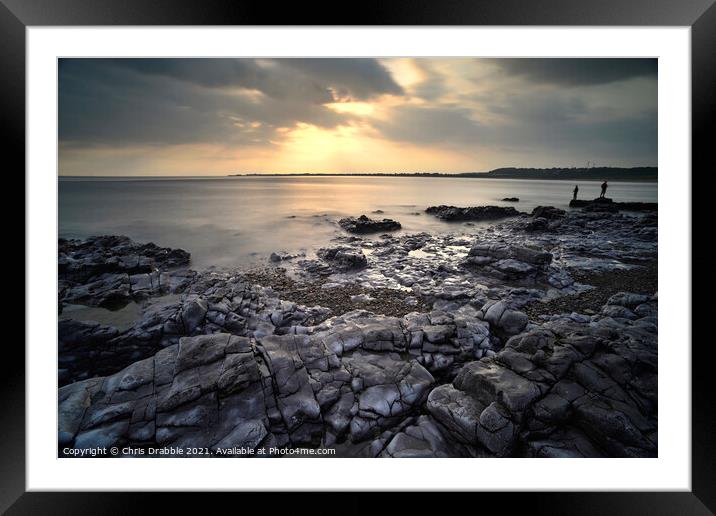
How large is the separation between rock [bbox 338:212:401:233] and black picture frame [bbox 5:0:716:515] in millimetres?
2965

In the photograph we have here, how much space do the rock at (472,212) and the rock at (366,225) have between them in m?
0.82

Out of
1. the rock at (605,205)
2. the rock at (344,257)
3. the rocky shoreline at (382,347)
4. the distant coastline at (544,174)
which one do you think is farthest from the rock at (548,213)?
the rock at (344,257)

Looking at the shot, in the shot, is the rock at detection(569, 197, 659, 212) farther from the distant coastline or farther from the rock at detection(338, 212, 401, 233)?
the rock at detection(338, 212, 401, 233)

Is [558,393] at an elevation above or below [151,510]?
above

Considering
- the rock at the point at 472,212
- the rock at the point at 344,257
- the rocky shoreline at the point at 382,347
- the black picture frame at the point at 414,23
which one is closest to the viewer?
the black picture frame at the point at 414,23

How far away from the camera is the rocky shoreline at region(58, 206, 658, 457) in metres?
2.66

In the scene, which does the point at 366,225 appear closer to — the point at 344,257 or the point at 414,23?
the point at 344,257

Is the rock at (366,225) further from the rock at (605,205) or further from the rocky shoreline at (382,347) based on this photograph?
the rock at (605,205)

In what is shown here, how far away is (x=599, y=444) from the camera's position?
2.61 m

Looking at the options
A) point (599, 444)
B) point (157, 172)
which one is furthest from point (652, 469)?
point (157, 172)

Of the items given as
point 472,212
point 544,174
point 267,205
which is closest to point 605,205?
point 544,174

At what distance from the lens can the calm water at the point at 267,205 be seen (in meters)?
4.36
